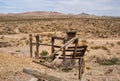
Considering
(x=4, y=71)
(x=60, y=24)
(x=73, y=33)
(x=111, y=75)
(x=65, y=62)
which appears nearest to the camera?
(x=73, y=33)

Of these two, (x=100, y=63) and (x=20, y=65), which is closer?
(x=20, y=65)

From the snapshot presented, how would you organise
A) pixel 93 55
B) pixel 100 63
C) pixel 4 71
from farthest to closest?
1. pixel 93 55
2. pixel 100 63
3. pixel 4 71

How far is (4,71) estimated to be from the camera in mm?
14828

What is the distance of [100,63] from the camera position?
2486cm

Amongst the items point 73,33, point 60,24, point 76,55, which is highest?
point 73,33

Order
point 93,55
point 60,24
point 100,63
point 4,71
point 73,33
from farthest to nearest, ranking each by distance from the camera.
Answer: point 60,24 → point 93,55 → point 100,63 → point 4,71 → point 73,33

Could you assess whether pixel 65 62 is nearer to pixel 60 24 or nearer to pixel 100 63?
pixel 100 63

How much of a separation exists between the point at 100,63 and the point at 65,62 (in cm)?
948

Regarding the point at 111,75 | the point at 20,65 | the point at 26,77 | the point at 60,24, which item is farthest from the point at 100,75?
the point at 60,24

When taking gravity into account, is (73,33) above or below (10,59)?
above

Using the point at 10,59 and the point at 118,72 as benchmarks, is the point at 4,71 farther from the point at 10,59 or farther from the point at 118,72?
the point at 118,72

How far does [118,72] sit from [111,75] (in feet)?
2.53

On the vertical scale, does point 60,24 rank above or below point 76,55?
below

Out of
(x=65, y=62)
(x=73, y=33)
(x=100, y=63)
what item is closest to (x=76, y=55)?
(x=65, y=62)
